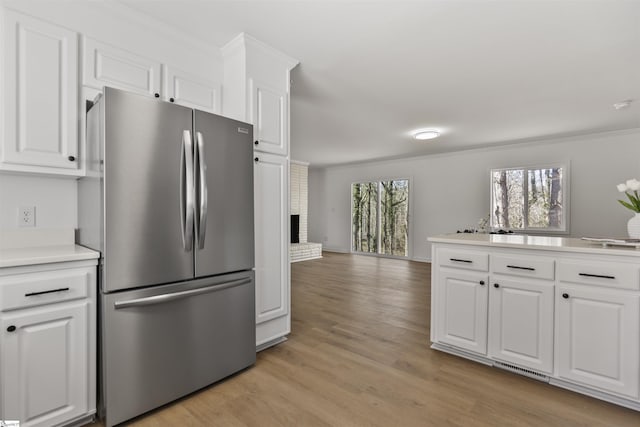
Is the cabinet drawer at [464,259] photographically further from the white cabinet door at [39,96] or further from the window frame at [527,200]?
the window frame at [527,200]

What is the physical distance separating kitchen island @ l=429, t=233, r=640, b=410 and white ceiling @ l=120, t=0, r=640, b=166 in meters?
1.60

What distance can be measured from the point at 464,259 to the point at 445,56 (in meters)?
1.78

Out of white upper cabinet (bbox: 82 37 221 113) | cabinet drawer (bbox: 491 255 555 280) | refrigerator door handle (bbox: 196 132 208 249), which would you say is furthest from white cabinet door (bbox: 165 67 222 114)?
cabinet drawer (bbox: 491 255 555 280)

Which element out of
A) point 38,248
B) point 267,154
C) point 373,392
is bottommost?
point 373,392

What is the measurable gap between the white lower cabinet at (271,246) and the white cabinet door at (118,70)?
890mm

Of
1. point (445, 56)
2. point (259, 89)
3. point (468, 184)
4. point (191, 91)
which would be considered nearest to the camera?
point (191, 91)

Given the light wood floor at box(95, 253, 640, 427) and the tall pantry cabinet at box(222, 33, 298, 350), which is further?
the tall pantry cabinet at box(222, 33, 298, 350)

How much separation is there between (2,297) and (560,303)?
306 centimetres

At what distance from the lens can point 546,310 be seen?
77.9 inches

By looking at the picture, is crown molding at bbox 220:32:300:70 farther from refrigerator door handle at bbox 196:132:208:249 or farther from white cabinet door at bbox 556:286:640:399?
white cabinet door at bbox 556:286:640:399

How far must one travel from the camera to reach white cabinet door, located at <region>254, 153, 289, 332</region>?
94.0 inches

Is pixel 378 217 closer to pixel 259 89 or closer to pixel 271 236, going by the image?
pixel 271 236

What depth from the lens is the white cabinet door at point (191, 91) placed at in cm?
221

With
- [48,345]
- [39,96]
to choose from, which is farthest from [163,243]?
[39,96]
